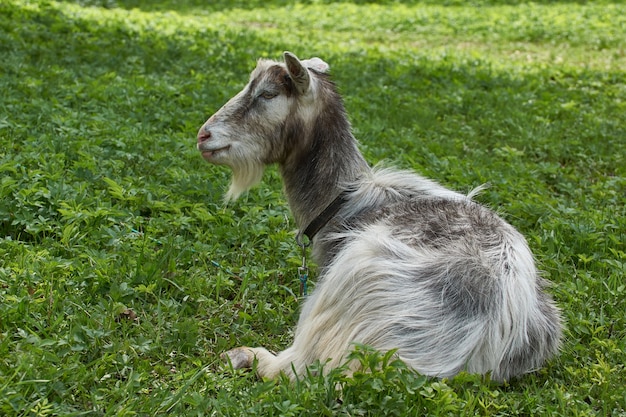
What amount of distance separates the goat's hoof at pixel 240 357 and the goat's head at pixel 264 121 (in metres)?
A: 1.18

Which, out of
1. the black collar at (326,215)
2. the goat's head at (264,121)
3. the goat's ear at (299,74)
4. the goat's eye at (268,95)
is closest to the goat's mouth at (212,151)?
the goat's head at (264,121)

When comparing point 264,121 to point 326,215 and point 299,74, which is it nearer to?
point 299,74

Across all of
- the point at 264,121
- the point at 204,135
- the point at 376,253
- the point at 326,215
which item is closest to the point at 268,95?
the point at 264,121

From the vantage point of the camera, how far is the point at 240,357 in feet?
13.3

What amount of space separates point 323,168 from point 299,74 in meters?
0.58

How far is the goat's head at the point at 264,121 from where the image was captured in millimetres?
4574

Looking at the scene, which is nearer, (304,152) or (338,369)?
(338,369)

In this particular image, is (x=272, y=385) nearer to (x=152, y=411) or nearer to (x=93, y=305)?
(x=152, y=411)

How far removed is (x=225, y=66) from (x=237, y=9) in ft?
29.6

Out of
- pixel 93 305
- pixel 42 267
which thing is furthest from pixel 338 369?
pixel 42 267

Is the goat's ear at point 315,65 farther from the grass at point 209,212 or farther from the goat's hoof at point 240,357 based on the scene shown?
the goat's hoof at point 240,357

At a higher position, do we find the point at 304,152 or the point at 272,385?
the point at 304,152

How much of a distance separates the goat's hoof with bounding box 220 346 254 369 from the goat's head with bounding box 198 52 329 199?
3.86 ft

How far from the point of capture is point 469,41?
50.5 ft
